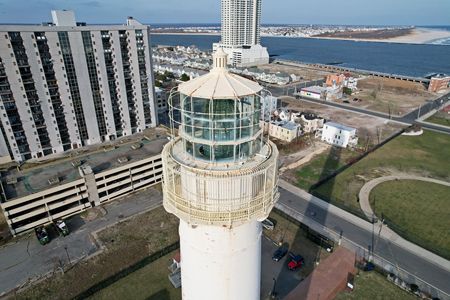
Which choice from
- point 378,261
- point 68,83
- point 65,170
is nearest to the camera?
point 378,261

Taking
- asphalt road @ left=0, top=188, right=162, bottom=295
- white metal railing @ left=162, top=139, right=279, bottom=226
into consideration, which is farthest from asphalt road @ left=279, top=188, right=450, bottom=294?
white metal railing @ left=162, top=139, right=279, bottom=226

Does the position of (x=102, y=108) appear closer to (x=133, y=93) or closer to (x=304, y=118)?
(x=133, y=93)

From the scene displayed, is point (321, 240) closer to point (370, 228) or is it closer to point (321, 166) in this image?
point (370, 228)

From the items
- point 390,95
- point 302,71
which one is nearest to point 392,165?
point 390,95

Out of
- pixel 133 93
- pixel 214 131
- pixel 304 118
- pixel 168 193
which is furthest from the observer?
pixel 304 118

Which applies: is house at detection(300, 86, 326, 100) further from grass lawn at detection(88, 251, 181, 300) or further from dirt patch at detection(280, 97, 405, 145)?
grass lawn at detection(88, 251, 181, 300)

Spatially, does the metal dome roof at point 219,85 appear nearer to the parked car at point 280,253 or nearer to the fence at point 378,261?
the parked car at point 280,253

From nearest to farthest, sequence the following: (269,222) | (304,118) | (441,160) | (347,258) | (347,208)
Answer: (347,258) < (269,222) < (347,208) < (441,160) < (304,118)

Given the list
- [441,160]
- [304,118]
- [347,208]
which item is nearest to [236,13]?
[304,118]
